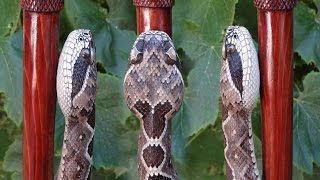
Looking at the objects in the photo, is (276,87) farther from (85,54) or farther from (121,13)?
(121,13)

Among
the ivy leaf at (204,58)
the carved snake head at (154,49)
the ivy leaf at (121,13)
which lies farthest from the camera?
the ivy leaf at (121,13)

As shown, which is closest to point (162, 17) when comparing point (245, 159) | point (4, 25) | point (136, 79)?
point (136, 79)

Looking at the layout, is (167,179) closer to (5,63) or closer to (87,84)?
(87,84)

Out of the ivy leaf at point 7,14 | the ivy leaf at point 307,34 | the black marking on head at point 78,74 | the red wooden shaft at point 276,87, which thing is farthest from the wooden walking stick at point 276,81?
the ivy leaf at point 7,14

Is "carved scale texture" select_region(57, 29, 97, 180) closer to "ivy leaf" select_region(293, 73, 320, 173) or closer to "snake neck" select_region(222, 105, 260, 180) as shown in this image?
"snake neck" select_region(222, 105, 260, 180)

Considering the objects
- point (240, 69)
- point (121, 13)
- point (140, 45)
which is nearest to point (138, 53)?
point (140, 45)

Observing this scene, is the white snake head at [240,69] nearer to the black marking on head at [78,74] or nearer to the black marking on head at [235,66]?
the black marking on head at [235,66]

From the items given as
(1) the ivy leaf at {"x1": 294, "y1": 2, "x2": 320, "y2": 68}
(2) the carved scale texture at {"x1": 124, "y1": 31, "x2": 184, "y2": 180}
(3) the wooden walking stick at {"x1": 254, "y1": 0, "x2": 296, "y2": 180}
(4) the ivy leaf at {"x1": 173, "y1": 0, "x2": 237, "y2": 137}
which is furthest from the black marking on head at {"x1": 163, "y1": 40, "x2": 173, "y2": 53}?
(1) the ivy leaf at {"x1": 294, "y1": 2, "x2": 320, "y2": 68}
